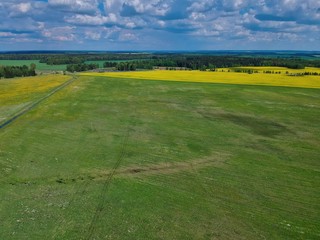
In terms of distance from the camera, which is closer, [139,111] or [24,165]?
[24,165]

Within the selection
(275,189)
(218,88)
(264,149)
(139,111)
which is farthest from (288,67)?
(275,189)

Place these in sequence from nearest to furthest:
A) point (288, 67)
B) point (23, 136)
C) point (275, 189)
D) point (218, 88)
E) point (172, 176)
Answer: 1. point (275, 189)
2. point (172, 176)
3. point (23, 136)
4. point (218, 88)
5. point (288, 67)

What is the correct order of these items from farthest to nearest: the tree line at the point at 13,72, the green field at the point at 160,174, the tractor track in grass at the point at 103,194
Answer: the tree line at the point at 13,72, the green field at the point at 160,174, the tractor track in grass at the point at 103,194

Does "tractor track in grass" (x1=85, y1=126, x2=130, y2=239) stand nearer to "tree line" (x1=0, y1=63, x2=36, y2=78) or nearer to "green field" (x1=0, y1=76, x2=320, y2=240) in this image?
"green field" (x1=0, y1=76, x2=320, y2=240)

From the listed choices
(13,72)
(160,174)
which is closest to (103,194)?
(160,174)

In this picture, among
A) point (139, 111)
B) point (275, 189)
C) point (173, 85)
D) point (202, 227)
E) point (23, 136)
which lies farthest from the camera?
point (173, 85)

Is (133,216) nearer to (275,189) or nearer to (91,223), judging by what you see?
(91,223)

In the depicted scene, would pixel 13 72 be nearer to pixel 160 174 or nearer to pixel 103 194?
pixel 160 174

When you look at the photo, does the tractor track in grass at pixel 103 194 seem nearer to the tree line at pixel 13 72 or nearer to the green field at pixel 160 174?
the green field at pixel 160 174

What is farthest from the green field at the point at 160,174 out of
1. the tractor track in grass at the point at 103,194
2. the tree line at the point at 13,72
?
the tree line at the point at 13,72
